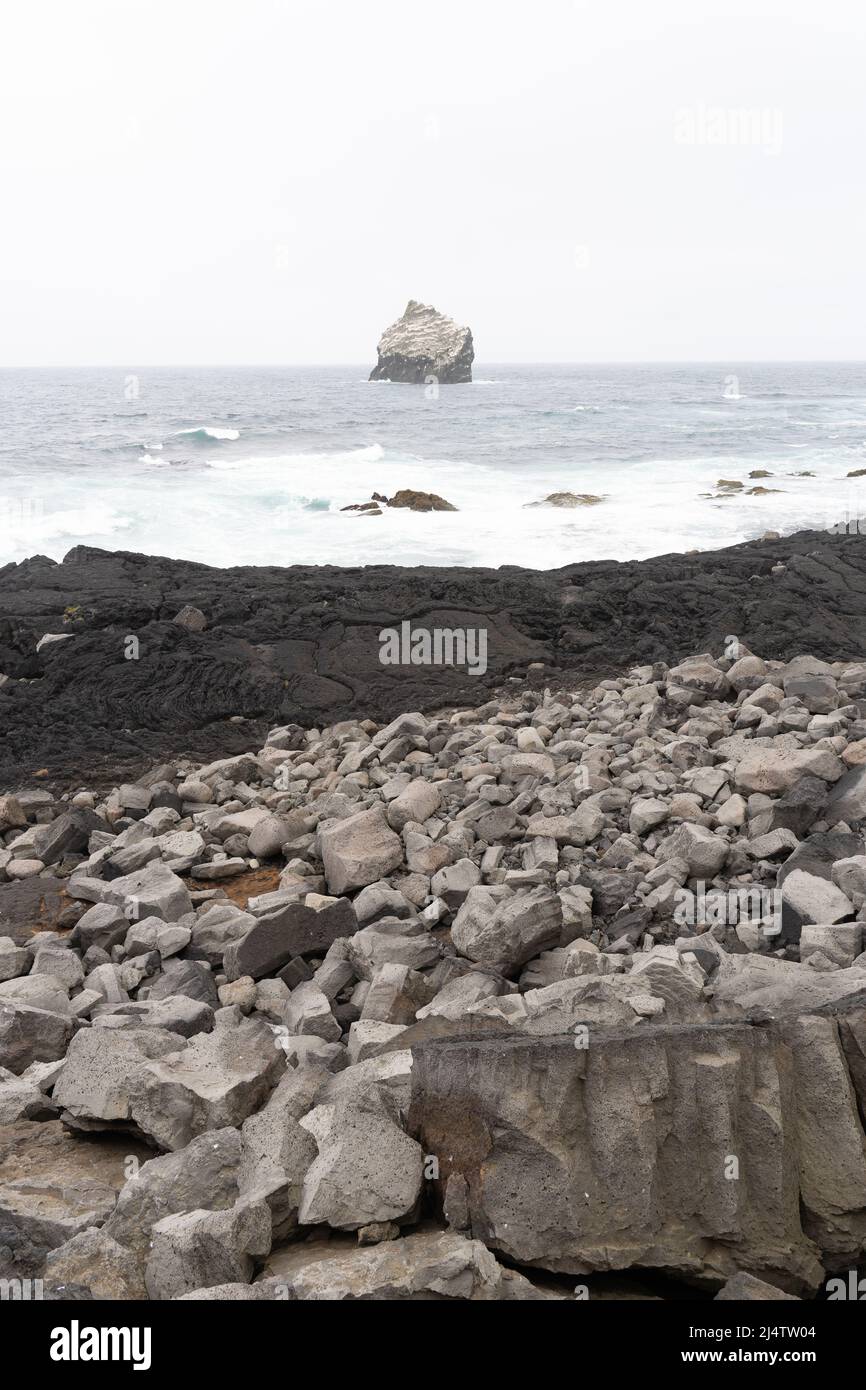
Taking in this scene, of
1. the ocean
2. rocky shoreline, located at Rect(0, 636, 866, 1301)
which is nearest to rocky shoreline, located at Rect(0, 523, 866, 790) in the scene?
rocky shoreline, located at Rect(0, 636, 866, 1301)

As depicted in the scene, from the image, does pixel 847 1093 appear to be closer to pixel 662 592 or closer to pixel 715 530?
pixel 662 592

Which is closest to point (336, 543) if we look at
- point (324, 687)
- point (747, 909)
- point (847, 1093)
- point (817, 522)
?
point (817, 522)

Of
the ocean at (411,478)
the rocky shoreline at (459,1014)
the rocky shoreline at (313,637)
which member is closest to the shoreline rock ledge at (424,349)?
the ocean at (411,478)

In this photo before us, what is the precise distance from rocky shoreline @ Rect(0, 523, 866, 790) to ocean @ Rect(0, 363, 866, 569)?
7.45 m

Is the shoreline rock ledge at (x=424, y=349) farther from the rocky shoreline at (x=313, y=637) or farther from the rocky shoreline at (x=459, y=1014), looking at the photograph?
the rocky shoreline at (x=459, y=1014)

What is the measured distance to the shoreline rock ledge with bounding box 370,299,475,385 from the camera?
312ft

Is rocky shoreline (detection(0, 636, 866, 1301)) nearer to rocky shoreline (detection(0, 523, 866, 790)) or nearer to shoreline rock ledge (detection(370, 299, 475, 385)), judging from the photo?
rocky shoreline (detection(0, 523, 866, 790))

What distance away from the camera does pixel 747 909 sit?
16.6ft

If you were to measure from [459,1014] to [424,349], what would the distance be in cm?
9820

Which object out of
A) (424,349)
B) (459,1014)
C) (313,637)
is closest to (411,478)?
(313,637)

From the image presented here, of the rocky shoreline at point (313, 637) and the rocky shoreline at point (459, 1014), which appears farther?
the rocky shoreline at point (313, 637)

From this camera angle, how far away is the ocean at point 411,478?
71.2 ft

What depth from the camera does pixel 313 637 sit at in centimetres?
1062

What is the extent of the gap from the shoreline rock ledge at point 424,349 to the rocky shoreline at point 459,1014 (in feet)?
298
